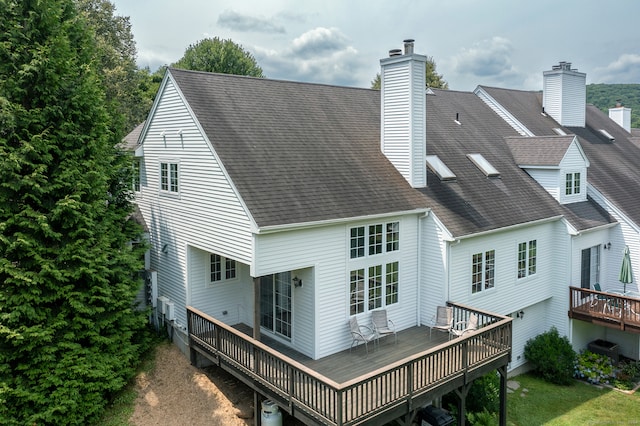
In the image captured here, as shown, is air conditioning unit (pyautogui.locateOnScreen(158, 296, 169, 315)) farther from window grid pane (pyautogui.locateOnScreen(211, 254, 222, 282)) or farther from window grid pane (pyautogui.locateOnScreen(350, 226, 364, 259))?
window grid pane (pyautogui.locateOnScreen(350, 226, 364, 259))

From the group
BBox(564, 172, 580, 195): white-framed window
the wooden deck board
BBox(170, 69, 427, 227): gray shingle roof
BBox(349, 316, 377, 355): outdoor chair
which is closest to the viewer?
the wooden deck board

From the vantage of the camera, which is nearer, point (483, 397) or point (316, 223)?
point (316, 223)

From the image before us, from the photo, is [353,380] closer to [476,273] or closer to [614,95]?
[476,273]

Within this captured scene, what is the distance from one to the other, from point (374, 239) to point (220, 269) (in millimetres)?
4527

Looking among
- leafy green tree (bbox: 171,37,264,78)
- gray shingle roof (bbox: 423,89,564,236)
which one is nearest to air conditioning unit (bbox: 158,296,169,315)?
gray shingle roof (bbox: 423,89,564,236)

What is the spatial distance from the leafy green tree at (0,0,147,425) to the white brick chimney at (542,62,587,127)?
20250 millimetres

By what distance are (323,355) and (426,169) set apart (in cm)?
668

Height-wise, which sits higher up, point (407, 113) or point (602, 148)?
point (407, 113)

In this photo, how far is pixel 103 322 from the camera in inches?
452

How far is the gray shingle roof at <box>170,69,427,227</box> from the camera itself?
11484 millimetres

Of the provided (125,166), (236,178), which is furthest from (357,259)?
(125,166)

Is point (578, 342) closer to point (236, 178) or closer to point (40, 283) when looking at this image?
point (236, 178)

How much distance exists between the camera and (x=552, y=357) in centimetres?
1559

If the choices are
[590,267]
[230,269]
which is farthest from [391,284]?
[590,267]
